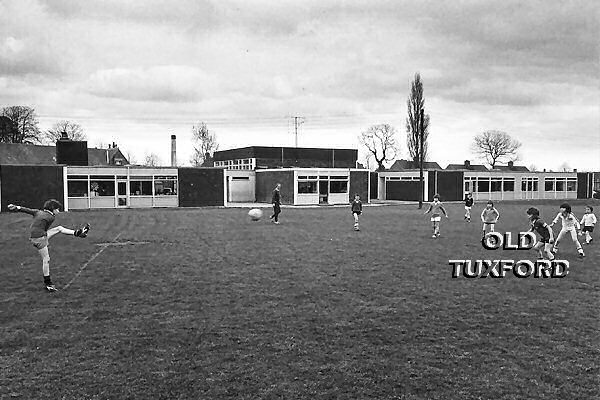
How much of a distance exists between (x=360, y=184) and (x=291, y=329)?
4600cm

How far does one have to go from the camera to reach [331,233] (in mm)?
22047

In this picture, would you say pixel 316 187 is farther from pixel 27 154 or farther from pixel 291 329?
pixel 291 329

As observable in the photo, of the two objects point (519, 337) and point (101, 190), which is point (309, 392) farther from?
point (101, 190)

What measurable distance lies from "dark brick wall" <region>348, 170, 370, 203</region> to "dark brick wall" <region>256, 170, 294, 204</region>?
6.58 metres

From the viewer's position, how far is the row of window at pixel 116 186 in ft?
134

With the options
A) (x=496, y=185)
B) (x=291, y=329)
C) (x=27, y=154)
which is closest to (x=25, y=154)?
(x=27, y=154)

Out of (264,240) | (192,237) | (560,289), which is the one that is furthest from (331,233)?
(560,289)

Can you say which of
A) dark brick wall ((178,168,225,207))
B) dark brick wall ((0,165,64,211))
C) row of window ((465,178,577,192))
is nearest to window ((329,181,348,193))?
dark brick wall ((178,168,225,207))

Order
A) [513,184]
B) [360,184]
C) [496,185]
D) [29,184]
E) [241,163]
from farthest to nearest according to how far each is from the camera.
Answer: [241,163]
[513,184]
[496,185]
[360,184]
[29,184]

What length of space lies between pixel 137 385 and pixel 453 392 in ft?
11.5

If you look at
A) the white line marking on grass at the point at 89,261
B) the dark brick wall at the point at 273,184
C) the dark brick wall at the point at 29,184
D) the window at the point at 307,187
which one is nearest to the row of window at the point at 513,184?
the window at the point at 307,187

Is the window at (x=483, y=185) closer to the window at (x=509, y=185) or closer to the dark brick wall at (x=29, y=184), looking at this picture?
the window at (x=509, y=185)

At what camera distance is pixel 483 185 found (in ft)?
200

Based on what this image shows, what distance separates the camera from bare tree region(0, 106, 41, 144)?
6994 centimetres
